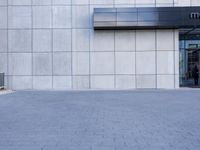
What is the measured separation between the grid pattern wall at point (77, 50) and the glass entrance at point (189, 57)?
518cm

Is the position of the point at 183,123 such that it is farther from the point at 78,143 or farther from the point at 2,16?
the point at 2,16

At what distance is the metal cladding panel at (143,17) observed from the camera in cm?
2202

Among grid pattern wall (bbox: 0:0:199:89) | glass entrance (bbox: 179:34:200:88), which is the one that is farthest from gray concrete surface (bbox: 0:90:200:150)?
glass entrance (bbox: 179:34:200:88)

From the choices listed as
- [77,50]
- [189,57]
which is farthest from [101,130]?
[189,57]

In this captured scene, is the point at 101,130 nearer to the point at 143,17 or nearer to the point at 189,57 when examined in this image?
the point at 143,17

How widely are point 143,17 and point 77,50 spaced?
527 centimetres

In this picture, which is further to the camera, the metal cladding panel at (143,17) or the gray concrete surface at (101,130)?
the metal cladding panel at (143,17)

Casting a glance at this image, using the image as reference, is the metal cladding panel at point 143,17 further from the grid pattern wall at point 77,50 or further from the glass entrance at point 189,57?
the glass entrance at point 189,57

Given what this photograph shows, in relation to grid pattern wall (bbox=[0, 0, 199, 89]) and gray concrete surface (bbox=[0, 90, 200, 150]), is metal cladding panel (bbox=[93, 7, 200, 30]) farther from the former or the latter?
gray concrete surface (bbox=[0, 90, 200, 150])

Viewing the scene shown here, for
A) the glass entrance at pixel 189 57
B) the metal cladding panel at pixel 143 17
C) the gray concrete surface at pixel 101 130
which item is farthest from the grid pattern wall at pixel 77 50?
the gray concrete surface at pixel 101 130

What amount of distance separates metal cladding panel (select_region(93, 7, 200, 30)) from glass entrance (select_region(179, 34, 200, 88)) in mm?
5520

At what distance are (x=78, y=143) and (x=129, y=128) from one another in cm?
199

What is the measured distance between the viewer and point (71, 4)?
908 inches

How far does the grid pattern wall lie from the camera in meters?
22.9
